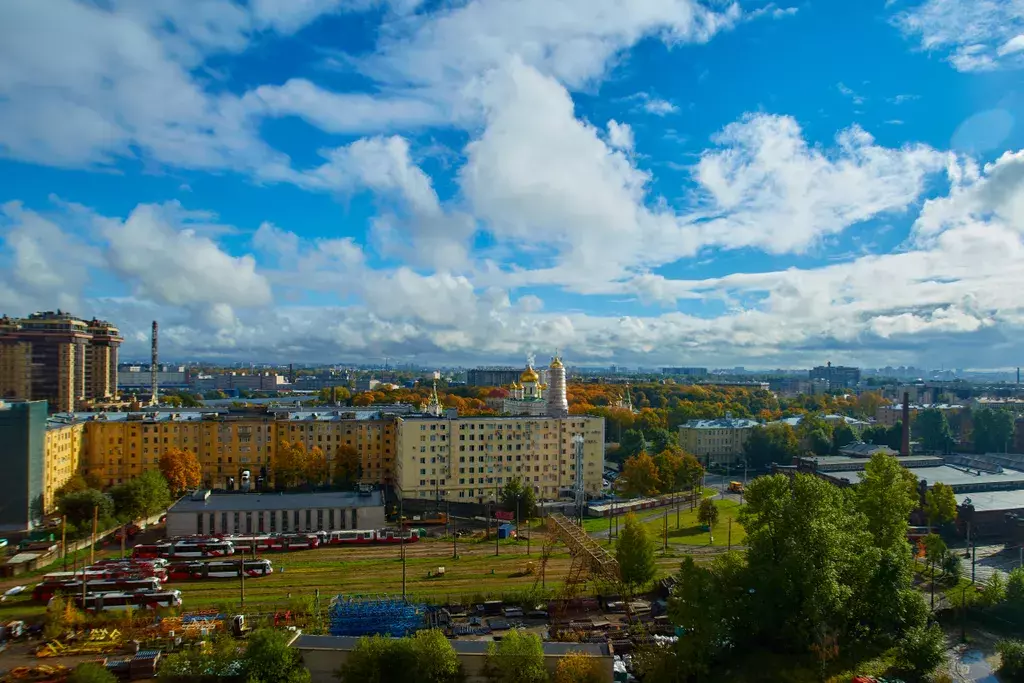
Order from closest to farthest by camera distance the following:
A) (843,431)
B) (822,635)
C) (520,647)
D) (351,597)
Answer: (520,647) < (822,635) < (351,597) < (843,431)

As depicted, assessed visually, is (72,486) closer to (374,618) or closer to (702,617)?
(374,618)

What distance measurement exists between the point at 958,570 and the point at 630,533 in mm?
14272

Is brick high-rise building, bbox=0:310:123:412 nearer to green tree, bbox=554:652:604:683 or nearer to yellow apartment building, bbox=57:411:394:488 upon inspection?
yellow apartment building, bbox=57:411:394:488

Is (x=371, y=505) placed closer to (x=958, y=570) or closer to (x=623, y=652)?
(x=623, y=652)

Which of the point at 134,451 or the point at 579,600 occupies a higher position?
the point at 134,451

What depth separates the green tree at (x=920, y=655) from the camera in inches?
843

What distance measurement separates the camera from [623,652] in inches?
942

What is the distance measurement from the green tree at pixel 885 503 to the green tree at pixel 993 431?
177ft

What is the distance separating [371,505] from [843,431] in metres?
54.1

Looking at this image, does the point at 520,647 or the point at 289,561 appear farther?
the point at 289,561

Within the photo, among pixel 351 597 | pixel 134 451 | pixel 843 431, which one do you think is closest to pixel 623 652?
pixel 351 597

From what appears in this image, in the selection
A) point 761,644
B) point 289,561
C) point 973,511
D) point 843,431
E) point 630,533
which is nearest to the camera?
point 761,644

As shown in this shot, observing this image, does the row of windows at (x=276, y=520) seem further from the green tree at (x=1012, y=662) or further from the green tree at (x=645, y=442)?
the green tree at (x=645, y=442)

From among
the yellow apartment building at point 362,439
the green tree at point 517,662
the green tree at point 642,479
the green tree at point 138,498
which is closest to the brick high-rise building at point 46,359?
the yellow apartment building at point 362,439
